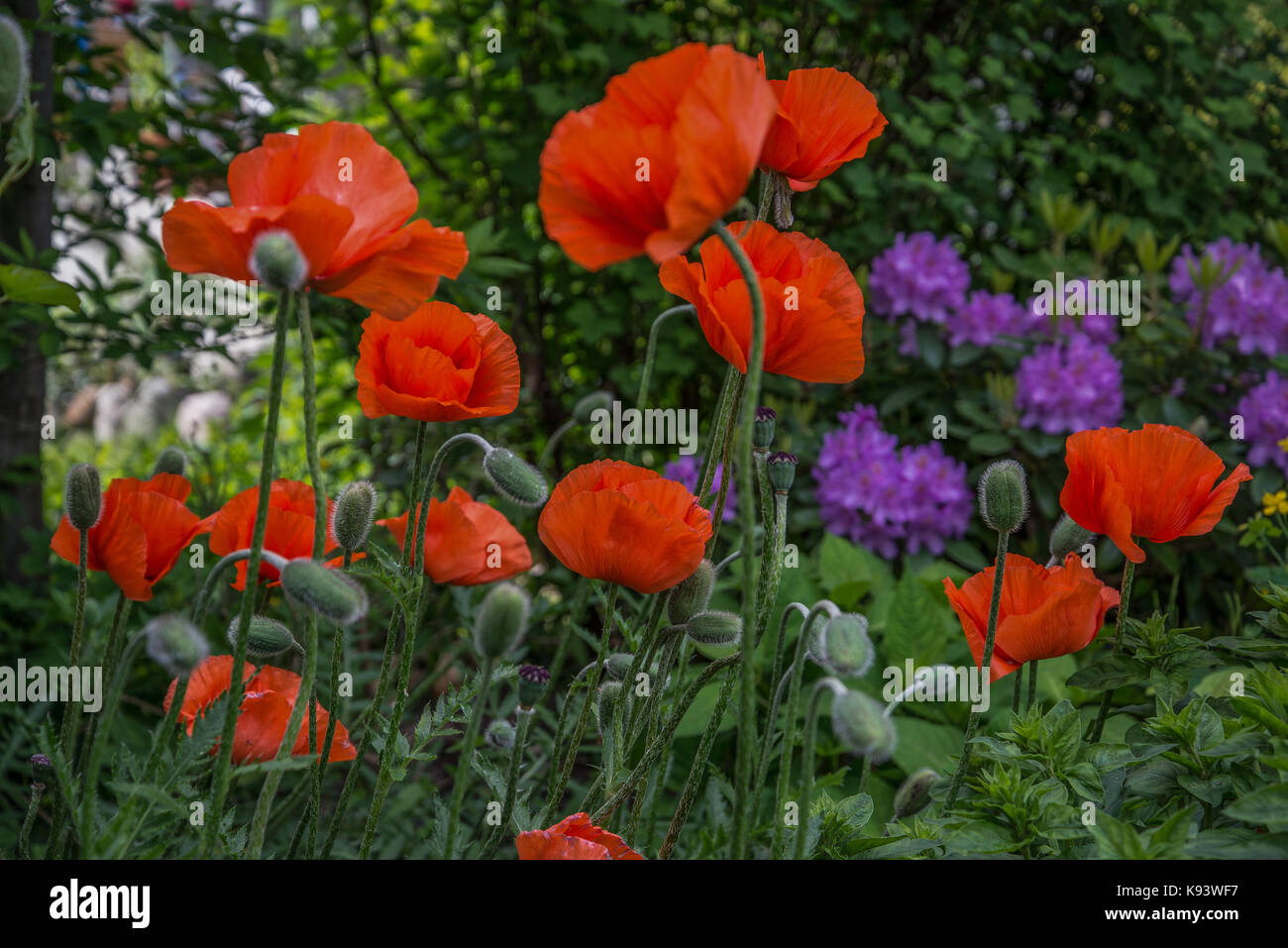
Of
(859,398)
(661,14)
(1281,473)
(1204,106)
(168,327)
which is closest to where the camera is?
(168,327)

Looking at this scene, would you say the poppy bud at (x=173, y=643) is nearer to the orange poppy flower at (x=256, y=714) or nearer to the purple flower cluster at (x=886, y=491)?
the orange poppy flower at (x=256, y=714)

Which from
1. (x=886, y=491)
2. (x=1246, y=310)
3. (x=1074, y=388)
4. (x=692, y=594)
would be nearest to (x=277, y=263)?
(x=692, y=594)

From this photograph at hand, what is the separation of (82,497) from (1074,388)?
6.93 feet

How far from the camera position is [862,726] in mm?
691

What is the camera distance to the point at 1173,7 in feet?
10.7

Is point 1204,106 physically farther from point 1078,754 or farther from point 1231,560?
point 1078,754

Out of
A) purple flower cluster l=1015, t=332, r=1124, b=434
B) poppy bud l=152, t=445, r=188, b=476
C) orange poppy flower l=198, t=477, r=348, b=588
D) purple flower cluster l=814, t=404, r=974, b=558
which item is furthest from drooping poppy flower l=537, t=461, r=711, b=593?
purple flower cluster l=1015, t=332, r=1124, b=434

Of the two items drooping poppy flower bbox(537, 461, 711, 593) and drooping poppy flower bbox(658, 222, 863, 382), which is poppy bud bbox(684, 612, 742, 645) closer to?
drooping poppy flower bbox(537, 461, 711, 593)

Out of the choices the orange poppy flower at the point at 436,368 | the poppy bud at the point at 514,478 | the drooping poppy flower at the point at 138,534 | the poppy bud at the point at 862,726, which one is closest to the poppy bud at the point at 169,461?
the drooping poppy flower at the point at 138,534

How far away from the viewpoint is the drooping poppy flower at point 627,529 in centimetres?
88

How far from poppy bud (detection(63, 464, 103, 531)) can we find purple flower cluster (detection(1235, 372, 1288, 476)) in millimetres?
2303
